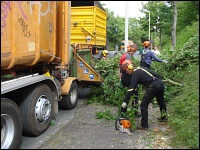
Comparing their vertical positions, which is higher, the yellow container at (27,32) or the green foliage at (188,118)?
the yellow container at (27,32)

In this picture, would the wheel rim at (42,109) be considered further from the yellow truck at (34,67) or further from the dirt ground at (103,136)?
the dirt ground at (103,136)

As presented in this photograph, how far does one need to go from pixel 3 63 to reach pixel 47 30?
1.57 metres

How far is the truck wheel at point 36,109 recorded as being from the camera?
188 inches

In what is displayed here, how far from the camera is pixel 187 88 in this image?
500 cm

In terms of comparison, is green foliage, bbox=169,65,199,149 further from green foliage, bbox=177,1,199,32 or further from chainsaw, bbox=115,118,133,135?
green foliage, bbox=177,1,199,32

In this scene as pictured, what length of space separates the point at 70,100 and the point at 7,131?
3119 millimetres

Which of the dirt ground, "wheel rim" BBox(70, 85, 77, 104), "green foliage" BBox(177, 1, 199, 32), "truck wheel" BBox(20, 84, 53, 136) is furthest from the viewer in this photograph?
"green foliage" BBox(177, 1, 199, 32)

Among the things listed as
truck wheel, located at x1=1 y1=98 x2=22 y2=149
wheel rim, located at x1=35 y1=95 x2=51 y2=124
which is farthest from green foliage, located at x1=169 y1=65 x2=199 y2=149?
truck wheel, located at x1=1 y1=98 x2=22 y2=149

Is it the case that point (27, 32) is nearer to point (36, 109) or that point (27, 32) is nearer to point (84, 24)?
point (36, 109)

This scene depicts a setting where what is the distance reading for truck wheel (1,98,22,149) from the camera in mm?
4004

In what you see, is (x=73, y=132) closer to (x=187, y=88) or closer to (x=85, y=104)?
(x=187, y=88)

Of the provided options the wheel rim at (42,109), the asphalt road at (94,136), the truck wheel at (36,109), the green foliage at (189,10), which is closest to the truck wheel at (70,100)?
the asphalt road at (94,136)

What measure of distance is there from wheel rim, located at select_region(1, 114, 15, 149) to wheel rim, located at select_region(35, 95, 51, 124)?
2.80 ft

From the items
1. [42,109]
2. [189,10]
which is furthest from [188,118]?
[189,10]
